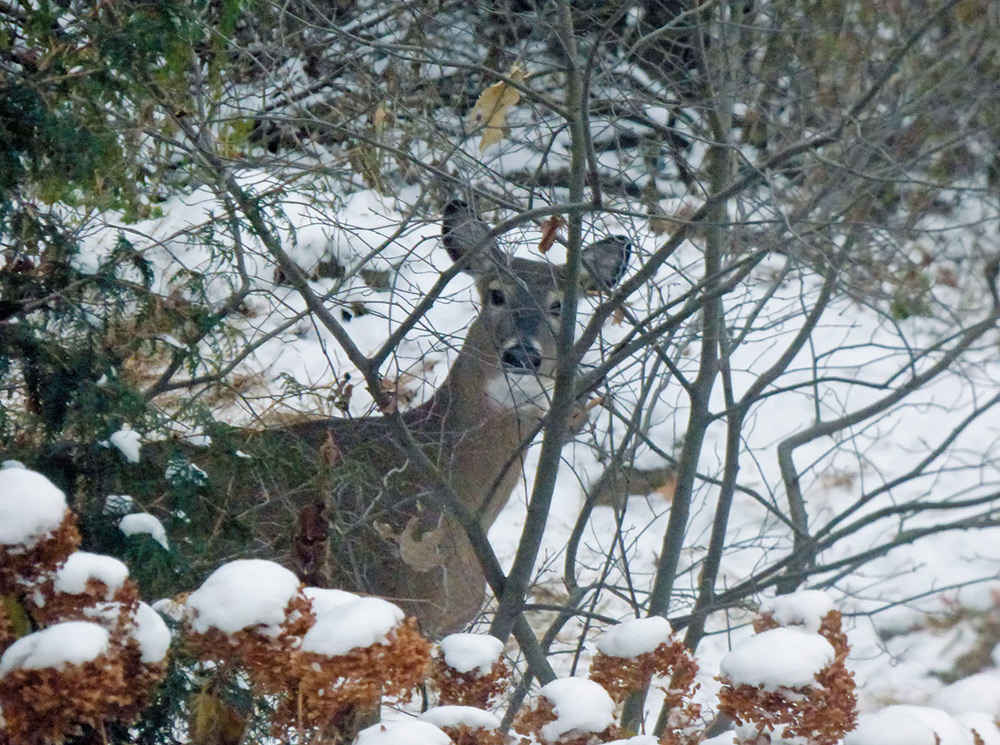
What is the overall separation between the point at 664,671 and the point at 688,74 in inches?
99.2

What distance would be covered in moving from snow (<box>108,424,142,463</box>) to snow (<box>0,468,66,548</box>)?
1078 millimetres

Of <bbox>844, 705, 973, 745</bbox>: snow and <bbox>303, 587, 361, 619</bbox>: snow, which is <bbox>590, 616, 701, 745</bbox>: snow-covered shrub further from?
<bbox>303, 587, 361, 619</bbox>: snow

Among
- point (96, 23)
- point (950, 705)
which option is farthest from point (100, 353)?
point (950, 705)

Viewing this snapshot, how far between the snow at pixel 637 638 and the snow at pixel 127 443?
117cm


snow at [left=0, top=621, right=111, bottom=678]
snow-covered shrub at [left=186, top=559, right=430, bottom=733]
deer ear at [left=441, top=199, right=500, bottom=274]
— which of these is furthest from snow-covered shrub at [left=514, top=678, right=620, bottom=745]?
deer ear at [left=441, top=199, right=500, bottom=274]

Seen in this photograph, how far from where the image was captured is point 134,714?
5.85 feet

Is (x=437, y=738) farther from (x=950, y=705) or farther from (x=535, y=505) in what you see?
(x=535, y=505)

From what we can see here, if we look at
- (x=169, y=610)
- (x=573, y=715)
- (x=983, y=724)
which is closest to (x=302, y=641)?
(x=573, y=715)

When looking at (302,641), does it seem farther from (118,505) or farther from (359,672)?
(118,505)

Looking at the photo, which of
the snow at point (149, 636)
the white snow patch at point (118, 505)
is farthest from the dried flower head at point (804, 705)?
the white snow patch at point (118, 505)

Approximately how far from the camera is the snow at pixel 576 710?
1.94m

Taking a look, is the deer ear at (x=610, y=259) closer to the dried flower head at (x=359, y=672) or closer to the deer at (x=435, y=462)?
the deer at (x=435, y=462)

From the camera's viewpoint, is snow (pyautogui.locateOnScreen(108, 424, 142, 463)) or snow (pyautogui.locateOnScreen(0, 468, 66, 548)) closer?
snow (pyautogui.locateOnScreen(0, 468, 66, 548))

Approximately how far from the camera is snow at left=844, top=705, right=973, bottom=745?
1726 mm
